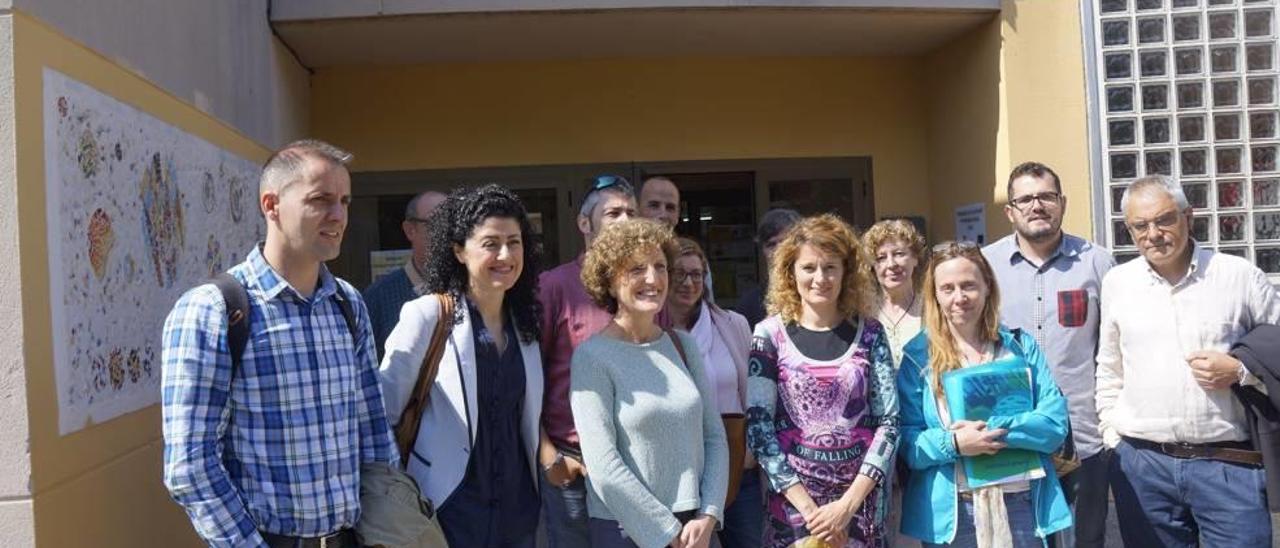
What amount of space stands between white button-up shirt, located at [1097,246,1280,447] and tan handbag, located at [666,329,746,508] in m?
1.47

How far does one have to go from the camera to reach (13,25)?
2562 millimetres

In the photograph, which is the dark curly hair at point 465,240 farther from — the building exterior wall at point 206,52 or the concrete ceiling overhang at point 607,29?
the concrete ceiling overhang at point 607,29

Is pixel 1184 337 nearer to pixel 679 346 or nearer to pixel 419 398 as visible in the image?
pixel 679 346

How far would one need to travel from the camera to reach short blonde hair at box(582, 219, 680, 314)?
3.03 meters

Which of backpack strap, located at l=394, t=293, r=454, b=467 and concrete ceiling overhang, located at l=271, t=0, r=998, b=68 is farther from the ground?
concrete ceiling overhang, located at l=271, t=0, r=998, b=68

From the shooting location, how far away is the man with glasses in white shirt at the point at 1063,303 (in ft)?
13.0

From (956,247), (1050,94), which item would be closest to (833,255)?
(956,247)

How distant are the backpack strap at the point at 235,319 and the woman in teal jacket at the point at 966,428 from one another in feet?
6.64

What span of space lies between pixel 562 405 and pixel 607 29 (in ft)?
11.9

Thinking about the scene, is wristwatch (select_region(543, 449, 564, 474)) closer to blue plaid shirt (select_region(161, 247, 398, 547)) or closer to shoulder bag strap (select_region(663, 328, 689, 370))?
shoulder bag strap (select_region(663, 328, 689, 370))

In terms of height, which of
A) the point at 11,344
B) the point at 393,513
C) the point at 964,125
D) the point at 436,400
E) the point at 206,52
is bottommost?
the point at 393,513

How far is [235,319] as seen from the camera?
2322 mm

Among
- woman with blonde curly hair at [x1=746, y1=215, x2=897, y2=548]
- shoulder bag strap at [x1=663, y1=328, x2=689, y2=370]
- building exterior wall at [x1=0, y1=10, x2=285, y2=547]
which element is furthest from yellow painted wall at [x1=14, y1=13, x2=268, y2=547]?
woman with blonde curly hair at [x1=746, y1=215, x2=897, y2=548]

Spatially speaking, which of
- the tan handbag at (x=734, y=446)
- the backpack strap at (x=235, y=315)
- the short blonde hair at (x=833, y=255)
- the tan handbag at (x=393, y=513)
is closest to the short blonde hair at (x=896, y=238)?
the short blonde hair at (x=833, y=255)
